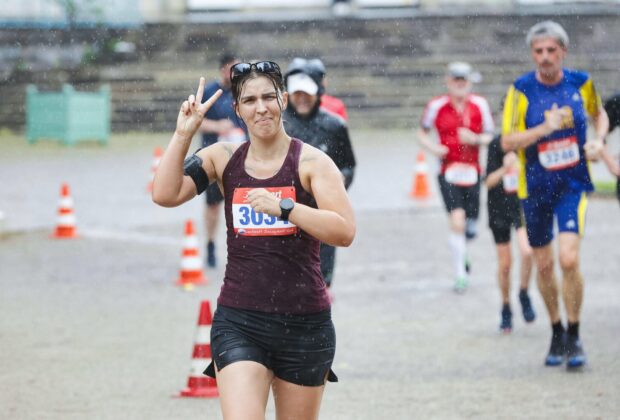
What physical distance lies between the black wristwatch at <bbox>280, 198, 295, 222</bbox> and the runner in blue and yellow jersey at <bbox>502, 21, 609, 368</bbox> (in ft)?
12.0

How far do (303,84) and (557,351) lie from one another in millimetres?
2379

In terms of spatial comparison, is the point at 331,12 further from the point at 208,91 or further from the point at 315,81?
the point at 315,81

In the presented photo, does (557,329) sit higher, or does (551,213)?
(551,213)

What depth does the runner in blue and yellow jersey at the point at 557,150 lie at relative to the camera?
812 cm

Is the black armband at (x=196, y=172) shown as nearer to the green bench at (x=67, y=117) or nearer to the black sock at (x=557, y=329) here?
the black sock at (x=557, y=329)

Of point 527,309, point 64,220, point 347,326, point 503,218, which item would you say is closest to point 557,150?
point 503,218

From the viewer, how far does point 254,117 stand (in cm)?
494

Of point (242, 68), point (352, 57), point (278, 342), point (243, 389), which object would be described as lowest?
point (243, 389)

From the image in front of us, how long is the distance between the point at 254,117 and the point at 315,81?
3.59 meters

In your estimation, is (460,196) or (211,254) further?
(211,254)

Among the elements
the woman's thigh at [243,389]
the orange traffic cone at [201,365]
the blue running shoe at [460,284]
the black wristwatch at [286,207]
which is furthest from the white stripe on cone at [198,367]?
the blue running shoe at [460,284]

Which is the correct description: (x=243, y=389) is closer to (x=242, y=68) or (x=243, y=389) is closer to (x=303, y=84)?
(x=242, y=68)

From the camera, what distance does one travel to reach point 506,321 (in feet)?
31.2

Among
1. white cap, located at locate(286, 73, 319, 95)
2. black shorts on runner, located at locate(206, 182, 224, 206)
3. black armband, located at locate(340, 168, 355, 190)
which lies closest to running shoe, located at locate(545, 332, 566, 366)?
black armband, located at locate(340, 168, 355, 190)
